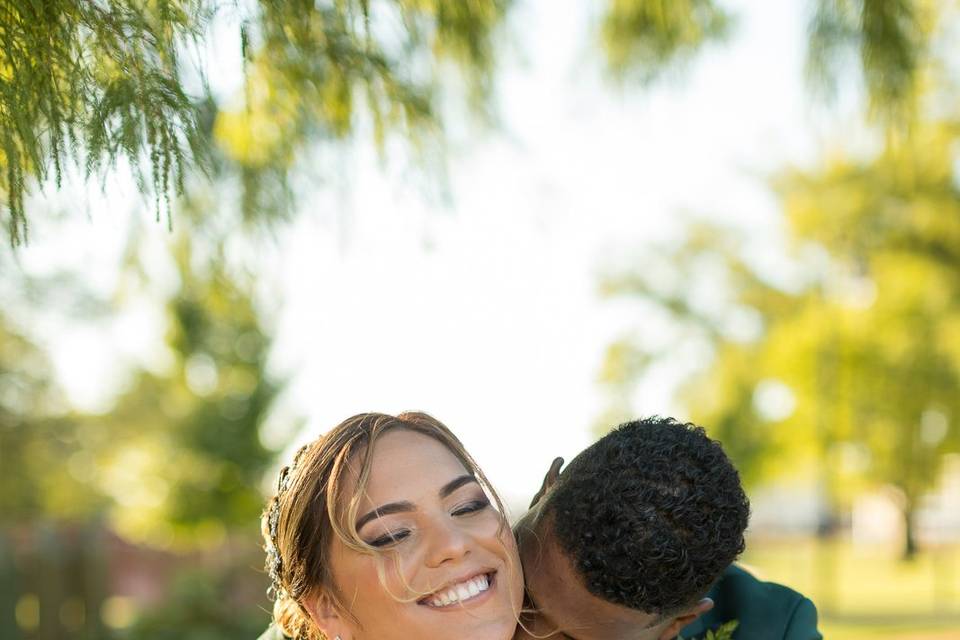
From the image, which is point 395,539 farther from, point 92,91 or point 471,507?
point 92,91

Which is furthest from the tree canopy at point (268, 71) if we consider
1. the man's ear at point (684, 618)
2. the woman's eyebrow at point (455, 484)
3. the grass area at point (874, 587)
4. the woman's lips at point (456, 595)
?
the grass area at point (874, 587)

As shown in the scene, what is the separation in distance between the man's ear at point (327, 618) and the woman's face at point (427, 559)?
0.02 metres

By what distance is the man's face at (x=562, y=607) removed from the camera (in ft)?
7.02

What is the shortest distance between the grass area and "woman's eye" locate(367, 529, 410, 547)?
9.74 meters

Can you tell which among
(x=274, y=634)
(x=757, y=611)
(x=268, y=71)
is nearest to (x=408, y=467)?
(x=274, y=634)

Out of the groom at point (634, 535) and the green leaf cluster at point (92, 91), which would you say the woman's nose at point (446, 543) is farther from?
the green leaf cluster at point (92, 91)

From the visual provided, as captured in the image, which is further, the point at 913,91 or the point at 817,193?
the point at 817,193

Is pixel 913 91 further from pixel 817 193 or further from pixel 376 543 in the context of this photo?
pixel 817 193

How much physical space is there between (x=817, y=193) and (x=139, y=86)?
2068 centimetres

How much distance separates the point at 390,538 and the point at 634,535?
0.54 metres

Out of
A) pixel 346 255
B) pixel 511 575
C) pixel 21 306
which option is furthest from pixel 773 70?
pixel 21 306

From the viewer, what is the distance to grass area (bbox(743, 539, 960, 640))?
16.3m

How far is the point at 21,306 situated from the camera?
67.0ft

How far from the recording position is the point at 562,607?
2211 mm
